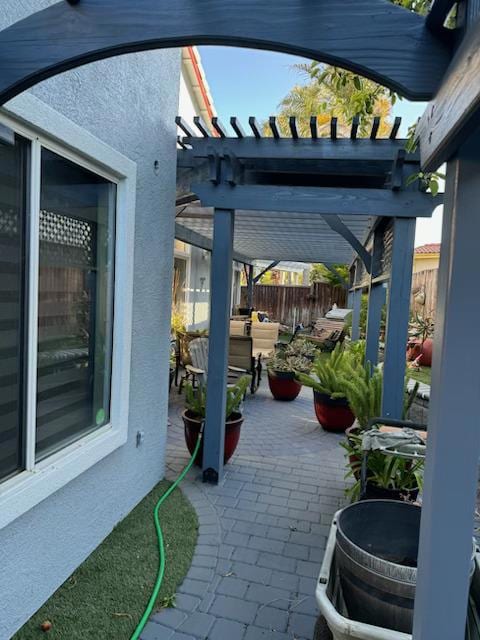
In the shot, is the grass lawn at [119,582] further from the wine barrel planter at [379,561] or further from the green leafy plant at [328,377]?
the green leafy plant at [328,377]

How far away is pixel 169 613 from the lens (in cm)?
232

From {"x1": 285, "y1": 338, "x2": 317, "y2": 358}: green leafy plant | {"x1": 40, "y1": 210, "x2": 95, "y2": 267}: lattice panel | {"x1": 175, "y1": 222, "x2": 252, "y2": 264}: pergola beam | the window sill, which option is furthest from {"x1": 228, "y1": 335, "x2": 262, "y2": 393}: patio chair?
{"x1": 40, "y1": 210, "x2": 95, "y2": 267}: lattice panel

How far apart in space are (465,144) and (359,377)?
3.46 meters

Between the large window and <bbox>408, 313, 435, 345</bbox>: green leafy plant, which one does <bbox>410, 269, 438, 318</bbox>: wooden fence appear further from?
the large window

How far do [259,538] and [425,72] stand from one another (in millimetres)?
2952

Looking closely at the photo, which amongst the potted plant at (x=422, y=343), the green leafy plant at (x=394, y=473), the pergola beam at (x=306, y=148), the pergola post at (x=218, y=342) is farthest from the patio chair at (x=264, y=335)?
the green leafy plant at (x=394, y=473)

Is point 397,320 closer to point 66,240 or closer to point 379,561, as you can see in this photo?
point 379,561

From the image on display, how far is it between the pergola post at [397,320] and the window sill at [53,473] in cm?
225

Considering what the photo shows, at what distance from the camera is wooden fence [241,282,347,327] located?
732 inches

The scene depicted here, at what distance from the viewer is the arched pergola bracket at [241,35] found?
3.73ft

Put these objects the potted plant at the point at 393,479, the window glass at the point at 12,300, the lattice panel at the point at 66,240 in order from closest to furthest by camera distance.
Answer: the window glass at the point at 12,300, the lattice panel at the point at 66,240, the potted plant at the point at 393,479

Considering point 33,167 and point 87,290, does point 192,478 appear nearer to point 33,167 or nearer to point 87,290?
point 87,290

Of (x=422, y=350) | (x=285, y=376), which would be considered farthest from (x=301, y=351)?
(x=422, y=350)

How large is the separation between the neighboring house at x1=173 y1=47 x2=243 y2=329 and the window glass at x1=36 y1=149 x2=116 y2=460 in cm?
424
